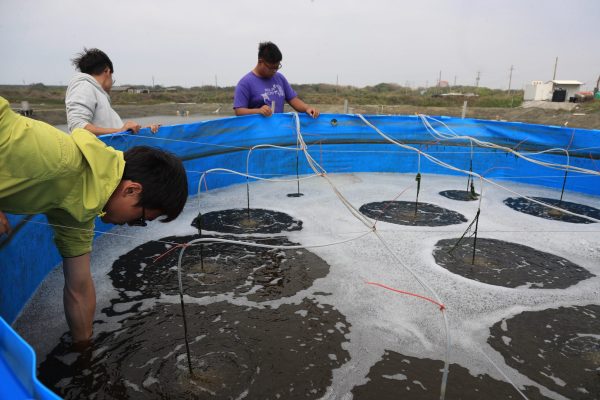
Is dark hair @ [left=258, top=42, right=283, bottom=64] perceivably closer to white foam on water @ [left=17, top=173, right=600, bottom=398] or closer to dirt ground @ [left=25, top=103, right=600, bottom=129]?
white foam on water @ [left=17, top=173, right=600, bottom=398]

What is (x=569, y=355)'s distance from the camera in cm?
214

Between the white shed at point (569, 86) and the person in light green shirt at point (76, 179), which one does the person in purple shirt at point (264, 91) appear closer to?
the person in light green shirt at point (76, 179)

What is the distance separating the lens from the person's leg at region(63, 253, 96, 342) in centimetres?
175

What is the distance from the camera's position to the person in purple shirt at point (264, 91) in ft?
15.8

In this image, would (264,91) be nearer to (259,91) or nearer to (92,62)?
(259,91)

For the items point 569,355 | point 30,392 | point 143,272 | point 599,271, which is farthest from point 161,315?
point 599,271

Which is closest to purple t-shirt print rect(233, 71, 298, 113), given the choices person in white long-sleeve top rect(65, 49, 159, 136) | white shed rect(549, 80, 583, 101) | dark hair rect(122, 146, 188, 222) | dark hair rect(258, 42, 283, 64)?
dark hair rect(258, 42, 283, 64)

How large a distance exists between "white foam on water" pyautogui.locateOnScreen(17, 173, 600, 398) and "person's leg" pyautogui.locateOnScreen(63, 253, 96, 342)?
0.72ft

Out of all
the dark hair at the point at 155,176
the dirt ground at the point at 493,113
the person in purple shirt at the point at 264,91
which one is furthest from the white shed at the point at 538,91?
the dark hair at the point at 155,176

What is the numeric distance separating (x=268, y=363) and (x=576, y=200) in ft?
16.5

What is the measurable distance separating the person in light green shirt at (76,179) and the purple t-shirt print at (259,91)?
3801 millimetres

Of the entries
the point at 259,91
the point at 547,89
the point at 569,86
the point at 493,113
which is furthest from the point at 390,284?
the point at 569,86

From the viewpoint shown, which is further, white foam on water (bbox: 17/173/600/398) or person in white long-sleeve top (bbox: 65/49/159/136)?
person in white long-sleeve top (bbox: 65/49/159/136)

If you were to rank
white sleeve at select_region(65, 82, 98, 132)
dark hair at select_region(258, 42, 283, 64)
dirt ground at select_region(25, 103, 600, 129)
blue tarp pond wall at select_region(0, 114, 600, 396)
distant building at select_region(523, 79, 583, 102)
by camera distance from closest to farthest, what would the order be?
white sleeve at select_region(65, 82, 98, 132) < dark hair at select_region(258, 42, 283, 64) < blue tarp pond wall at select_region(0, 114, 600, 396) < dirt ground at select_region(25, 103, 600, 129) < distant building at select_region(523, 79, 583, 102)
